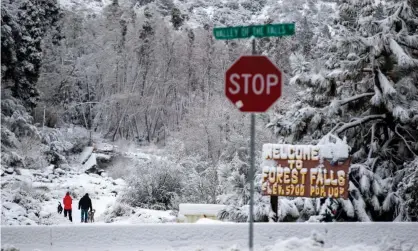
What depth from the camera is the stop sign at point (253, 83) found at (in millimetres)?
6641

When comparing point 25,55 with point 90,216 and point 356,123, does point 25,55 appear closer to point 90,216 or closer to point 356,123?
point 90,216

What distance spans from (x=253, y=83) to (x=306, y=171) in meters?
6.58

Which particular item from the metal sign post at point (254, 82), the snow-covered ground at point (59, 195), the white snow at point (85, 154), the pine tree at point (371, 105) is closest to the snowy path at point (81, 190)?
the snow-covered ground at point (59, 195)

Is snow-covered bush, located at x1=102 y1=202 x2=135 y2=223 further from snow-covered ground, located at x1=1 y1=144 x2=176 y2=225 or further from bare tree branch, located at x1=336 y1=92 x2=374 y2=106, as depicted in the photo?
bare tree branch, located at x1=336 y1=92 x2=374 y2=106

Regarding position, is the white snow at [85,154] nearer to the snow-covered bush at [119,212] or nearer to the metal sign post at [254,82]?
the snow-covered bush at [119,212]

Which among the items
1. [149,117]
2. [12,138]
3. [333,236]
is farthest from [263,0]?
[333,236]

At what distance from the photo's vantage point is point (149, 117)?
6056 cm

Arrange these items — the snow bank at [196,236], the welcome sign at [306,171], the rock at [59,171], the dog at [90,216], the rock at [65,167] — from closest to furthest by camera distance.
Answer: the snow bank at [196,236], the welcome sign at [306,171], the dog at [90,216], the rock at [59,171], the rock at [65,167]

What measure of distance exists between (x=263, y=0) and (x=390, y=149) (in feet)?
464

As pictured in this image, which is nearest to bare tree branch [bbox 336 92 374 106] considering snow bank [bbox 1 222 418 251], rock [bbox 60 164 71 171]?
snow bank [bbox 1 222 418 251]

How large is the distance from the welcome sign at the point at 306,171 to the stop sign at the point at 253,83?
20.7 ft

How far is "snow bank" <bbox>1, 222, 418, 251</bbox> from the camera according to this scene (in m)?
8.98

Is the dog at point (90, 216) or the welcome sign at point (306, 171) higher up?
the welcome sign at point (306, 171)

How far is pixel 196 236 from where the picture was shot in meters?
9.29
